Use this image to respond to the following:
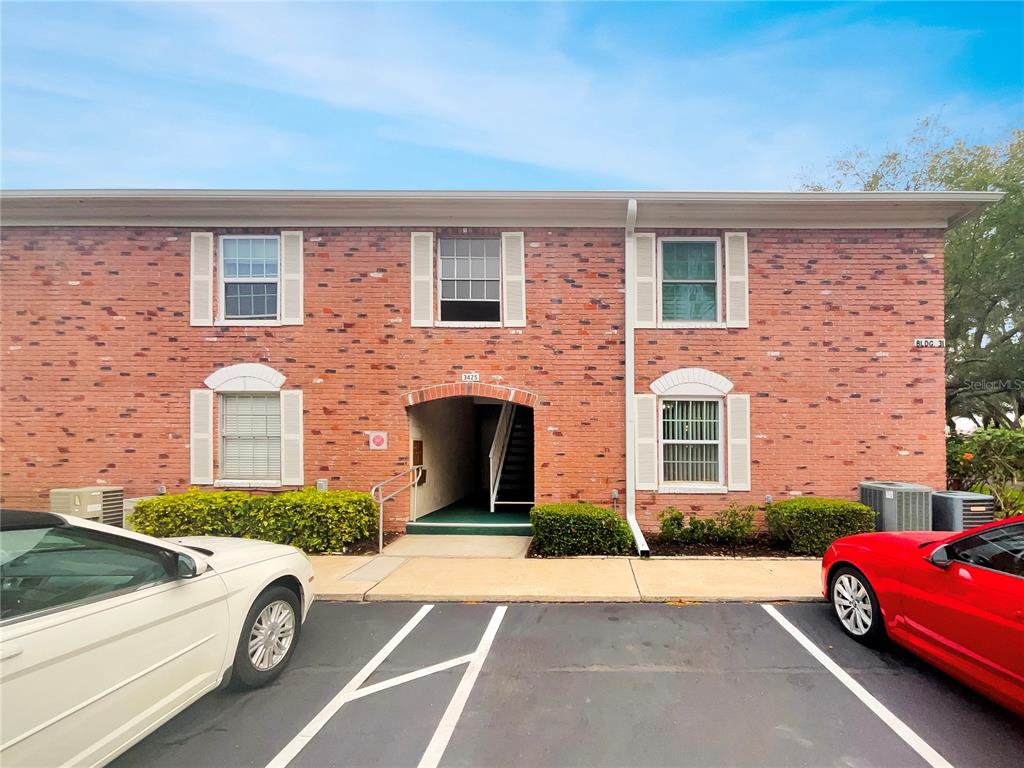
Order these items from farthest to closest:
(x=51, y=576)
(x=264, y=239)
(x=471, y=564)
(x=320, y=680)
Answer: (x=264, y=239) → (x=471, y=564) → (x=320, y=680) → (x=51, y=576)

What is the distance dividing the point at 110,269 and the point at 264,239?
259 cm

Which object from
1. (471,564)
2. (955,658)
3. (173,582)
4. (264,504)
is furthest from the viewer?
(264,504)

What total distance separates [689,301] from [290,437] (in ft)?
23.2

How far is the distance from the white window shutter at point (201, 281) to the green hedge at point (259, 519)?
2.96m

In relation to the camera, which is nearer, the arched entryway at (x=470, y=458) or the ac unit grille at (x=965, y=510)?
the ac unit grille at (x=965, y=510)

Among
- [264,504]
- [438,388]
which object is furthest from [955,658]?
[264,504]

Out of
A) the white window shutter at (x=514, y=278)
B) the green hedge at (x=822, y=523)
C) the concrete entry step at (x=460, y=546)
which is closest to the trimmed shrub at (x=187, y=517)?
the concrete entry step at (x=460, y=546)

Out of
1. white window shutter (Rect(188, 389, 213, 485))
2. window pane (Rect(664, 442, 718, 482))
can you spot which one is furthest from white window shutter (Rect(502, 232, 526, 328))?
white window shutter (Rect(188, 389, 213, 485))

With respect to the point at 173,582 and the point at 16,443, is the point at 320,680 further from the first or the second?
the point at 16,443

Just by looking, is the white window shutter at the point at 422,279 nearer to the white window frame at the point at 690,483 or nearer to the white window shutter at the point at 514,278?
the white window shutter at the point at 514,278

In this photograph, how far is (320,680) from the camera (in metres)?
3.51

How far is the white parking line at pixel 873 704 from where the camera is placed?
2.75 m

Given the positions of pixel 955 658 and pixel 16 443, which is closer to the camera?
pixel 955 658

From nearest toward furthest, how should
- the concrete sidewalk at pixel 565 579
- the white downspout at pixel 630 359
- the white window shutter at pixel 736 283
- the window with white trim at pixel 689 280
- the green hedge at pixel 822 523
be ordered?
the concrete sidewalk at pixel 565 579, the green hedge at pixel 822 523, the white downspout at pixel 630 359, the white window shutter at pixel 736 283, the window with white trim at pixel 689 280
